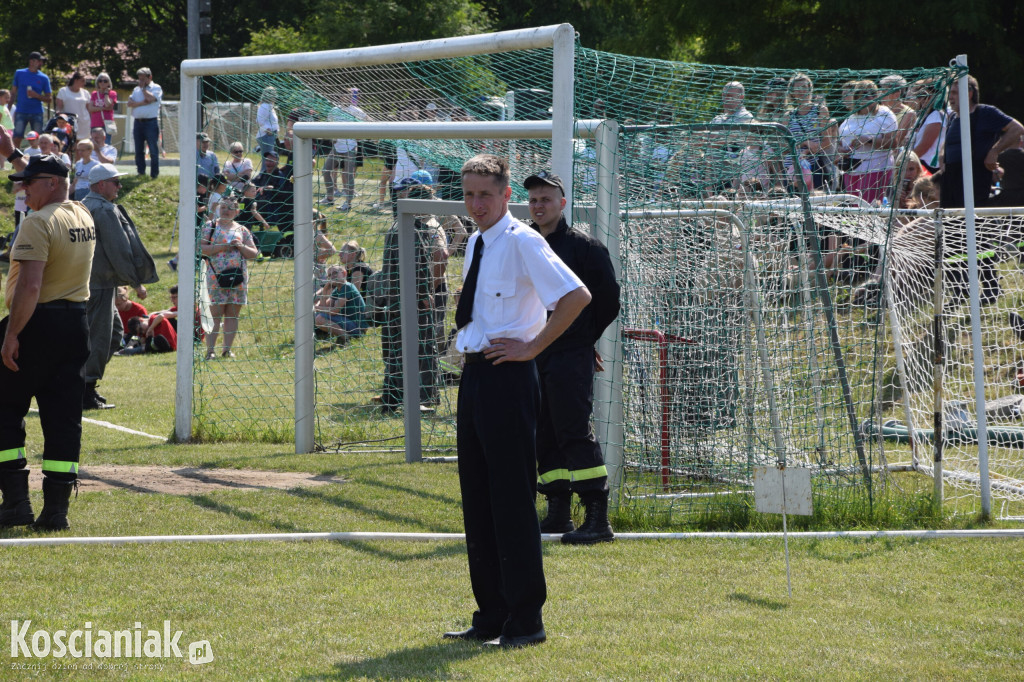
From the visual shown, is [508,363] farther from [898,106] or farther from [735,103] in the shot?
[735,103]

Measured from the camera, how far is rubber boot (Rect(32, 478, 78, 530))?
6.67 m

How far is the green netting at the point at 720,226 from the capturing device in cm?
723

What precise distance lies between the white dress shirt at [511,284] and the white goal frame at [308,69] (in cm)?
222

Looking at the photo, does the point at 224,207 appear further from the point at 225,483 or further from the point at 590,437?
the point at 590,437

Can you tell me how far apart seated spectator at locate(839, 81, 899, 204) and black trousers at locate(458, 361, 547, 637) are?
353 centimetres

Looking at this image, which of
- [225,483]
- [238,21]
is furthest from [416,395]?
[238,21]

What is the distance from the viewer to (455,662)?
452cm

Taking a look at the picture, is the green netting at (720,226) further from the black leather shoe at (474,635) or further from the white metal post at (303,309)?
the black leather shoe at (474,635)

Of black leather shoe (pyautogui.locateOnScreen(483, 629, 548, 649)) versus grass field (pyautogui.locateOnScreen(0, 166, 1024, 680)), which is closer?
grass field (pyautogui.locateOnScreen(0, 166, 1024, 680))

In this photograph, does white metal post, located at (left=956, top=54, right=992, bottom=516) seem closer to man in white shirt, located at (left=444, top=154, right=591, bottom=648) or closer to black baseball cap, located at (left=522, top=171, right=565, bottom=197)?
black baseball cap, located at (left=522, top=171, right=565, bottom=197)

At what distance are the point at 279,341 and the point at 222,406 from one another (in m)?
0.82

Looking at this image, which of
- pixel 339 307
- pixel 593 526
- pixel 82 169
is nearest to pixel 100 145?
pixel 82 169

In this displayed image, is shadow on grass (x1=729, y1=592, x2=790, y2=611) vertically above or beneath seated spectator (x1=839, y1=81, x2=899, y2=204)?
beneath

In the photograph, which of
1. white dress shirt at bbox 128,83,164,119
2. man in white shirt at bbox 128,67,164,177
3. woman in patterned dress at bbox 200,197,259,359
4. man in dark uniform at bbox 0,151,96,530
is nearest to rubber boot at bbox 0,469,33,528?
man in dark uniform at bbox 0,151,96,530
